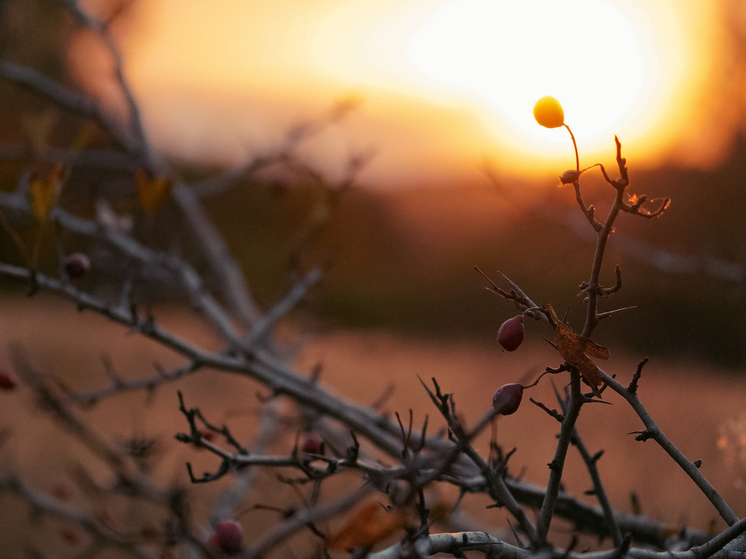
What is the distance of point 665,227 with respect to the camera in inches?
74.2

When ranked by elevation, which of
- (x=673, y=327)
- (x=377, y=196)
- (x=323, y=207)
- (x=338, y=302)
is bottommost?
(x=323, y=207)

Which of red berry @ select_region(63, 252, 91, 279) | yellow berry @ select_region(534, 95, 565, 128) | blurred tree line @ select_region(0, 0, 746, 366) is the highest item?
blurred tree line @ select_region(0, 0, 746, 366)

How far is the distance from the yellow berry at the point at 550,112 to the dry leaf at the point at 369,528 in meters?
0.21

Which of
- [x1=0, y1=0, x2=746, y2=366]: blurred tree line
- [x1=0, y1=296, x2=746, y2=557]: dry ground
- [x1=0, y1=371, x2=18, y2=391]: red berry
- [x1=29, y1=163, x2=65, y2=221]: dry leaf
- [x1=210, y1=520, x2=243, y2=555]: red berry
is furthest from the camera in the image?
[x1=0, y1=0, x2=746, y2=366]: blurred tree line

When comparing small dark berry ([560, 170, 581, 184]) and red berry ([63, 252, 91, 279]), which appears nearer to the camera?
small dark berry ([560, 170, 581, 184])

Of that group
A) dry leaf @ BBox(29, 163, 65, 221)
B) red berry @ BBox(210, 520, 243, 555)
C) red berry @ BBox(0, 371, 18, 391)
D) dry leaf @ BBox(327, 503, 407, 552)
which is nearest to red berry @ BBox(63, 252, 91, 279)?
dry leaf @ BBox(29, 163, 65, 221)

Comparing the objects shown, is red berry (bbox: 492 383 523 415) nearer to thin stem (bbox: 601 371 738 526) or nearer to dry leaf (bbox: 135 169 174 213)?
thin stem (bbox: 601 371 738 526)

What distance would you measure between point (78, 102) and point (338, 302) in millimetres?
3474

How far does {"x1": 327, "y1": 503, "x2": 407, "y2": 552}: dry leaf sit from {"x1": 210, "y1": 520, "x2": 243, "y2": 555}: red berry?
→ 13cm

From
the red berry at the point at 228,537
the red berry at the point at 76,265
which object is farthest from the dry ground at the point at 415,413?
the red berry at the point at 76,265

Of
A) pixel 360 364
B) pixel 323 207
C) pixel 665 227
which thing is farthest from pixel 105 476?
pixel 665 227

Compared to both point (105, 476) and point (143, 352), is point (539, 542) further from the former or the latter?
point (143, 352)

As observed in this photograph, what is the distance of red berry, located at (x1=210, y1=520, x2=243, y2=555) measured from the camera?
15.3 inches

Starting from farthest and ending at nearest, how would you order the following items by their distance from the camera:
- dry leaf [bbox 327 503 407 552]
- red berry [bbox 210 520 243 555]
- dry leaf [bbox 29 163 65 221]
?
1. dry leaf [bbox 29 163 65 221]
2. red berry [bbox 210 520 243 555]
3. dry leaf [bbox 327 503 407 552]
